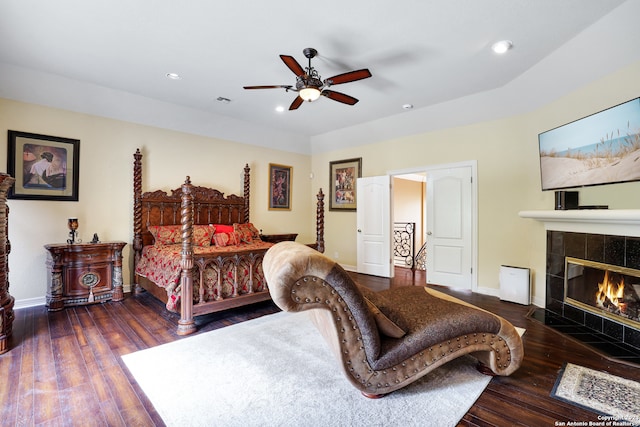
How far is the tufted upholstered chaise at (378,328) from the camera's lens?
1.69 meters

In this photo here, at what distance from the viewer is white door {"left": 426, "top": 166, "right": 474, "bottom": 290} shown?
492 cm

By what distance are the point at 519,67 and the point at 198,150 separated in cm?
509

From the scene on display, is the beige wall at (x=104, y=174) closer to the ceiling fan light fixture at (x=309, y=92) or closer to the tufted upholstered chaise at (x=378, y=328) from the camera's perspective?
the ceiling fan light fixture at (x=309, y=92)

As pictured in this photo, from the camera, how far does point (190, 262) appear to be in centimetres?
315

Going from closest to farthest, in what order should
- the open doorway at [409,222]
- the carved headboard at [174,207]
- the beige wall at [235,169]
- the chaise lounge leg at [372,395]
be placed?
1. the chaise lounge leg at [372,395]
2. the beige wall at [235,169]
3. the carved headboard at [174,207]
4. the open doorway at [409,222]

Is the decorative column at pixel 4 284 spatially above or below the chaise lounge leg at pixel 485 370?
above

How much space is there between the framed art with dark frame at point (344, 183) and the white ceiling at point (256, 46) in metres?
1.85

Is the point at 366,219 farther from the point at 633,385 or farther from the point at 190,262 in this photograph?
the point at 633,385

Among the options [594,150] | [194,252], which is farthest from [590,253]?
[194,252]

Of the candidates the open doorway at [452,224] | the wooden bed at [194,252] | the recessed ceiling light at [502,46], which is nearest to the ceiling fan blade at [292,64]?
the wooden bed at [194,252]

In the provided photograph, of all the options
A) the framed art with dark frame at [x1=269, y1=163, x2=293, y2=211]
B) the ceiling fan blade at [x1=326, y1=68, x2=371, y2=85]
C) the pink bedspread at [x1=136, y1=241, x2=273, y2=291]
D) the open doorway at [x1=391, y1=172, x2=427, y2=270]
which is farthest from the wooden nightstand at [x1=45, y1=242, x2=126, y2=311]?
the open doorway at [x1=391, y1=172, x2=427, y2=270]

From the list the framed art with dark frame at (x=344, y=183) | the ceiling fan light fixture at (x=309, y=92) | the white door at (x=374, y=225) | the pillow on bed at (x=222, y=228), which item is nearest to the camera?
the ceiling fan light fixture at (x=309, y=92)

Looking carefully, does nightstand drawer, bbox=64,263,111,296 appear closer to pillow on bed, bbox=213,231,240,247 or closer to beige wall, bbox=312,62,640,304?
pillow on bed, bbox=213,231,240,247

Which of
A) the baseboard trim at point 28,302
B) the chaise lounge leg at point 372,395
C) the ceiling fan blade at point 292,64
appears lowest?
the chaise lounge leg at point 372,395
